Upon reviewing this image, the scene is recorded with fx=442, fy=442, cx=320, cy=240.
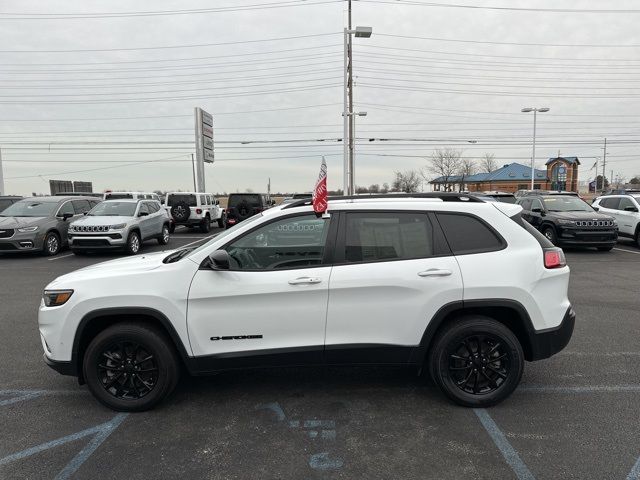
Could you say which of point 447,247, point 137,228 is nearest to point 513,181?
point 137,228

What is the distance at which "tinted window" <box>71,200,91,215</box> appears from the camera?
14295 mm

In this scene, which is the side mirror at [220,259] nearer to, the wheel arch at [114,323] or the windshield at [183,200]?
the wheel arch at [114,323]

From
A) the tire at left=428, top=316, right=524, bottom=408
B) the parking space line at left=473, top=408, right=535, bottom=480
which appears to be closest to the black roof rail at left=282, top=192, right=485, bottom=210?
the tire at left=428, top=316, right=524, bottom=408

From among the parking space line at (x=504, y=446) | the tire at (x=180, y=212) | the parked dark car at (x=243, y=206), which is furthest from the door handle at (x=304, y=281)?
the tire at (x=180, y=212)

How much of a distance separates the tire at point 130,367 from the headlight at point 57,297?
384 mm

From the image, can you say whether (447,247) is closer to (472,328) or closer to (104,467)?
(472,328)

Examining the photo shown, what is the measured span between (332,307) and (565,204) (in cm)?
1332

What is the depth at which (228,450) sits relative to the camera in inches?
119

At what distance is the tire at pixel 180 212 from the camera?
20141mm

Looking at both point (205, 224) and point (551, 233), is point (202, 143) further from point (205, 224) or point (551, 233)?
point (551, 233)

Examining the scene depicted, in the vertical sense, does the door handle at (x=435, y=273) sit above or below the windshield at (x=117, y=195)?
below

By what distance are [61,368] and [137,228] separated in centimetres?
1069

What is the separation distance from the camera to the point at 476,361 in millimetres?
3549

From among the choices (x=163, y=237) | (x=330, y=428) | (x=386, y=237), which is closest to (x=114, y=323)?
(x=330, y=428)
